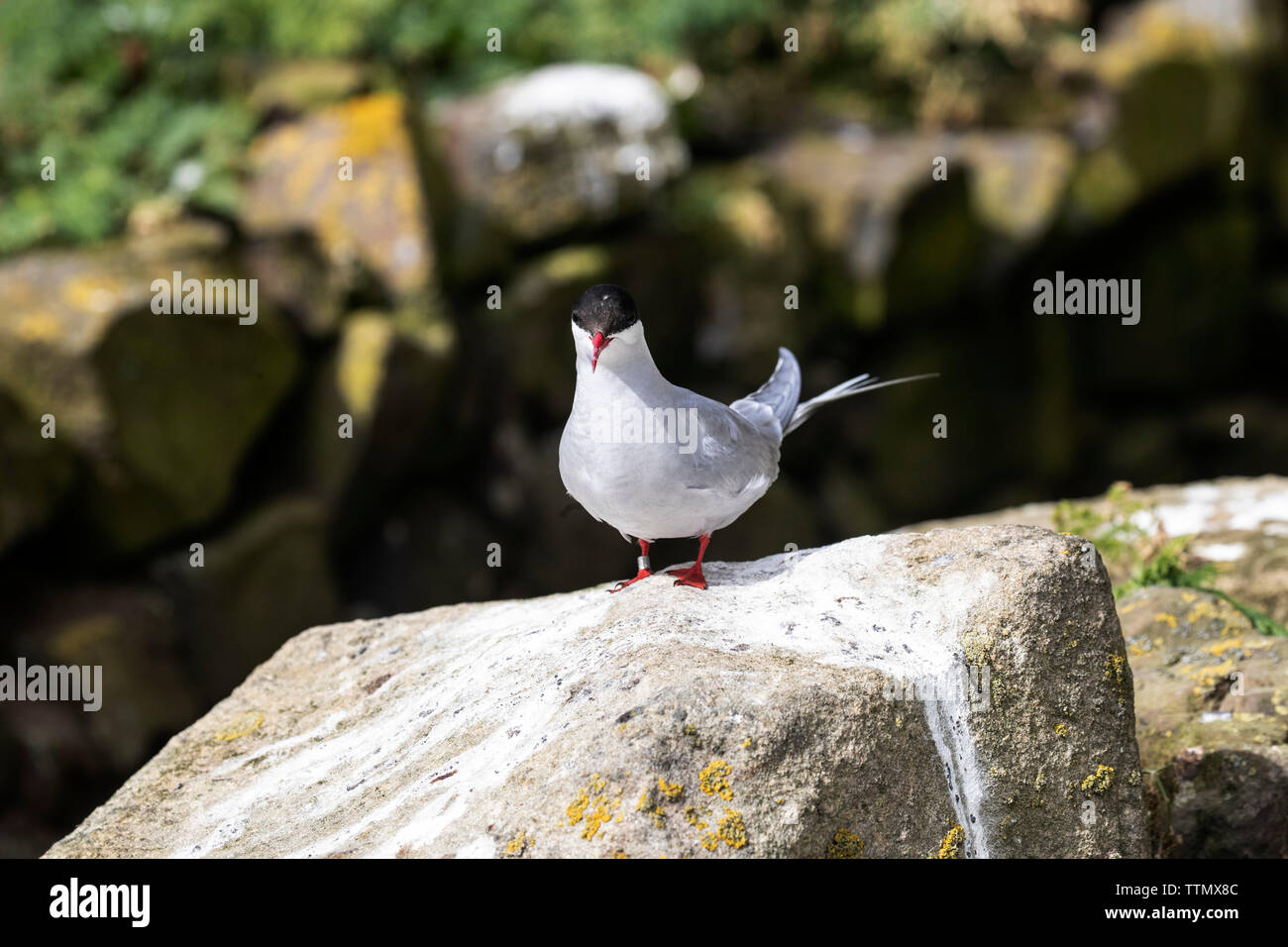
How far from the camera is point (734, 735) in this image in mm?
2971

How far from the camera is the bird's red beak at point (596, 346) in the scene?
3.64 m

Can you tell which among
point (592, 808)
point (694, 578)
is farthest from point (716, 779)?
point (694, 578)

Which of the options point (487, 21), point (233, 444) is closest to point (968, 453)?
point (487, 21)

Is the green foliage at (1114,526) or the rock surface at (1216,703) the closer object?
the rock surface at (1216,703)

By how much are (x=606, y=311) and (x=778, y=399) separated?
118 centimetres

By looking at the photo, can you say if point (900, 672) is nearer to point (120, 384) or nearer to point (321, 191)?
point (120, 384)

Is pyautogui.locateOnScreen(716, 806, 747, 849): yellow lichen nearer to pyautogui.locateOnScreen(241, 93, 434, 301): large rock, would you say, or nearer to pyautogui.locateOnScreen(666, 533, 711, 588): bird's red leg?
pyautogui.locateOnScreen(666, 533, 711, 588): bird's red leg

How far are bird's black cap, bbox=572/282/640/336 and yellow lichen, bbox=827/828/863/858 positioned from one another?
1551mm

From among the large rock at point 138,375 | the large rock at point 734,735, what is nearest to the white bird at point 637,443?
the large rock at point 734,735

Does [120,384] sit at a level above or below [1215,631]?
above

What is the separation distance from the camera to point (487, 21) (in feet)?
33.7

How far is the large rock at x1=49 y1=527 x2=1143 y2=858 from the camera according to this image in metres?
2.92

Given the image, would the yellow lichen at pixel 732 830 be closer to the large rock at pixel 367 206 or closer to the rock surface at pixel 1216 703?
the rock surface at pixel 1216 703
